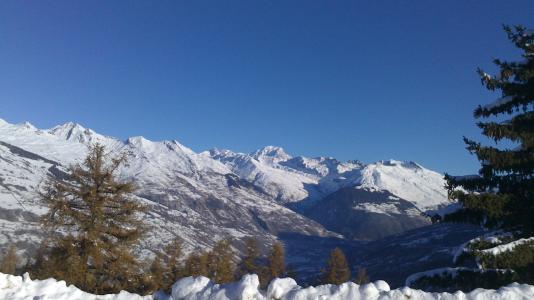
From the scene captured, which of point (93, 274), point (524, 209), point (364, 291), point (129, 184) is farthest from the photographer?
point (129, 184)

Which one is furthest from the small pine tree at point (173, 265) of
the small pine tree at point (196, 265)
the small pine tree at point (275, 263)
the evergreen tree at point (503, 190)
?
the evergreen tree at point (503, 190)

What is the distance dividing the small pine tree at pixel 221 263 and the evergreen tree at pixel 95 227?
3195 centimetres

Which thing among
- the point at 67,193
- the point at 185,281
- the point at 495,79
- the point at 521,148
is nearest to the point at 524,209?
the point at 521,148

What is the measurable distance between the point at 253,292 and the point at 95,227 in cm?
1775

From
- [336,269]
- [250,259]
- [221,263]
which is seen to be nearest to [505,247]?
[221,263]

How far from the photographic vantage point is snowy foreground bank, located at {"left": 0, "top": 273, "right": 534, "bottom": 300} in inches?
429


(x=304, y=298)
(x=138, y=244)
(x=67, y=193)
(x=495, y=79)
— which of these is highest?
(x=495, y=79)

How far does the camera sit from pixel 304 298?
1110cm

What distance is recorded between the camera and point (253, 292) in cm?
1138

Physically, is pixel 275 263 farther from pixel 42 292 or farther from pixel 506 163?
pixel 42 292

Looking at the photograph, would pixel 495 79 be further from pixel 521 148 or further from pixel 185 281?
pixel 185 281

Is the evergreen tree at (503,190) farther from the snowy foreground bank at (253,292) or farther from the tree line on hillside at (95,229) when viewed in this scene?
the tree line on hillside at (95,229)

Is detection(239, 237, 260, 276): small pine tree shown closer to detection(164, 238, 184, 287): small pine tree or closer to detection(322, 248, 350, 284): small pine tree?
detection(322, 248, 350, 284): small pine tree

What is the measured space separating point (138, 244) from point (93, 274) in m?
3.15
